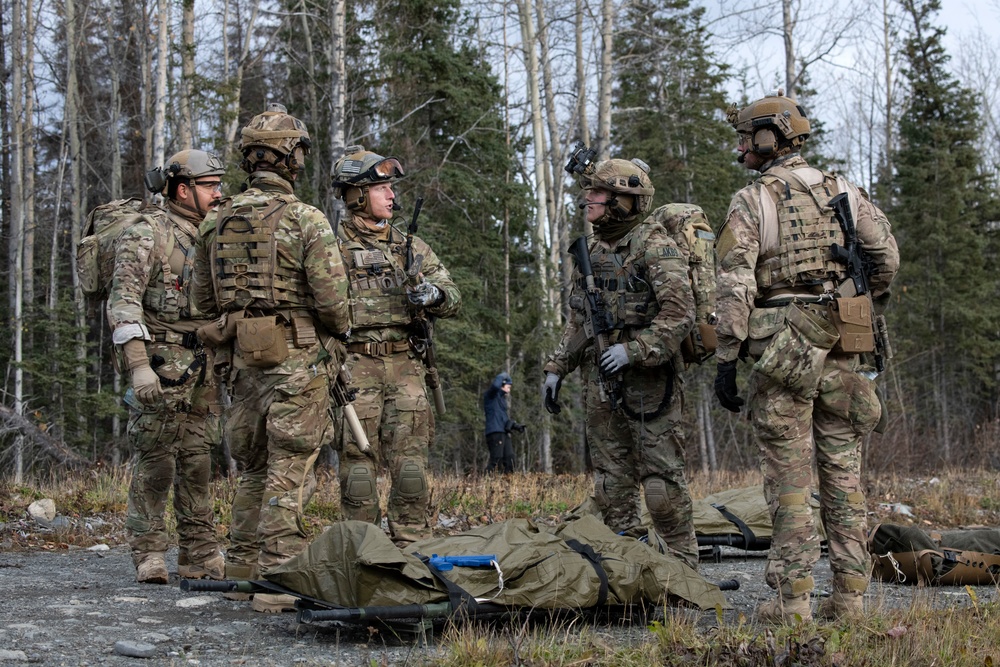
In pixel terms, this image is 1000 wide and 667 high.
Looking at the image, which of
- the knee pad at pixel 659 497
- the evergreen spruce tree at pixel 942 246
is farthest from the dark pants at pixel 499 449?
the evergreen spruce tree at pixel 942 246

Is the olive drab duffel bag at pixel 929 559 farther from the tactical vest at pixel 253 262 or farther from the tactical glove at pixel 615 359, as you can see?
the tactical vest at pixel 253 262

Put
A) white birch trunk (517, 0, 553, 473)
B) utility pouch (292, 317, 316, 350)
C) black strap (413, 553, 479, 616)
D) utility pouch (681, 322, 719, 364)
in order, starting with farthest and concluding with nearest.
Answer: white birch trunk (517, 0, 553, 473)
utility pouch (681, 322, 719, 364)
utility pouch (292, 317, 316, 350)
black strap (413, 553, 479, 616)

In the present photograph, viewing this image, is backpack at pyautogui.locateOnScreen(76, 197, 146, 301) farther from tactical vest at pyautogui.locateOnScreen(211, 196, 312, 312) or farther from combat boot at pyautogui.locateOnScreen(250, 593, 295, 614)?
combat boot at pyautogui.locateOnScreen(250, 593, 295, 614)

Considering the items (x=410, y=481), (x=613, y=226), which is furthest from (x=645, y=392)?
(x=410, y=481)

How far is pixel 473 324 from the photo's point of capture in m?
21.2

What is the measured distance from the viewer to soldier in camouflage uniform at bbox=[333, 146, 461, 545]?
6.59 meters

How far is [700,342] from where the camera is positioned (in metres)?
6.28

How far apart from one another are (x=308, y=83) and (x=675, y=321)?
2179cm

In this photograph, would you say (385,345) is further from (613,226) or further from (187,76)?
(187,76)

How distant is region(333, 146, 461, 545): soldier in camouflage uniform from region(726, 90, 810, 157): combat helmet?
2379 mm

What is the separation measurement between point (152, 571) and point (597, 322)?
10.6 ft

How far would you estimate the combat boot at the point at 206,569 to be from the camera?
21.3 feet

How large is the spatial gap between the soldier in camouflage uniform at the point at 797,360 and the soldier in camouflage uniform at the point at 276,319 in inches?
88.3

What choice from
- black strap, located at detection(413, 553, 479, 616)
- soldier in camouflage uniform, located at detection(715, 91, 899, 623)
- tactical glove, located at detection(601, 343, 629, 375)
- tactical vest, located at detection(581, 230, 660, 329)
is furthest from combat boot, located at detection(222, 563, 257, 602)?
soldier in camouflage uniform, located at detection(715, 91, 899, 623)
